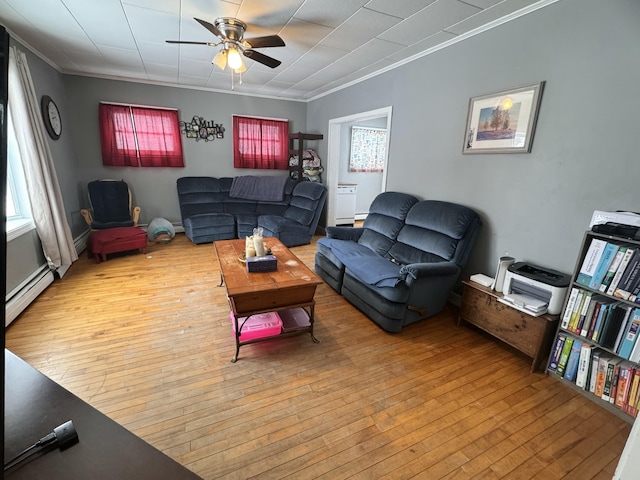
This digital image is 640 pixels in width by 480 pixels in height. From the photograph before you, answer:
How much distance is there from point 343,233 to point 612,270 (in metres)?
2.32

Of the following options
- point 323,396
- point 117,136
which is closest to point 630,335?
point 323,396

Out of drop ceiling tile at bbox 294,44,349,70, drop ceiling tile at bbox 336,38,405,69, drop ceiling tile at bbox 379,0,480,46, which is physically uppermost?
drop ceiling tile at bbox 294,44,349,70

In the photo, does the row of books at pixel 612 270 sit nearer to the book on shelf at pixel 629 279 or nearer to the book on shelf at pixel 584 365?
the book on shelf at pixel 629 279

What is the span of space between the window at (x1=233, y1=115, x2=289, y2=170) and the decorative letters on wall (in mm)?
291

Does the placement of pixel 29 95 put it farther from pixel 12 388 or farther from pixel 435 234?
pixel 435 234

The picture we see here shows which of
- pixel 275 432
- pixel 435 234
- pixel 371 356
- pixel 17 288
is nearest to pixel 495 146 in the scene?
pixel 435 234

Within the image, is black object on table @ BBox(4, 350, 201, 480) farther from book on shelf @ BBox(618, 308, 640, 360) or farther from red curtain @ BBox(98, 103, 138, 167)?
red curtain @ BBox(98, 103, 138, 167)

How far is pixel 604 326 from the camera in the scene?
171cm

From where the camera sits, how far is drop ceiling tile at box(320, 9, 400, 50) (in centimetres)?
233

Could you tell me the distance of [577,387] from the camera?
1879 millimetres

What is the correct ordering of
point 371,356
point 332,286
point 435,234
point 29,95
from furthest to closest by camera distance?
point 332,286 → point 29,95 → point 435,234 → point 371,356

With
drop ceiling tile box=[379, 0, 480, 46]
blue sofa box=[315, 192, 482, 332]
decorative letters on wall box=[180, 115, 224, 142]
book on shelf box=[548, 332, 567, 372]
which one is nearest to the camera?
book on shelf box=[548, 332, 567, 372]

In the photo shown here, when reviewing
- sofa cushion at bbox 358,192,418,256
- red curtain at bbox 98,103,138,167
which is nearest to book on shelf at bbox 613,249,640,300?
sofa cushion at bbox 358,192,418,256

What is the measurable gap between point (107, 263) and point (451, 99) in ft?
14.6
